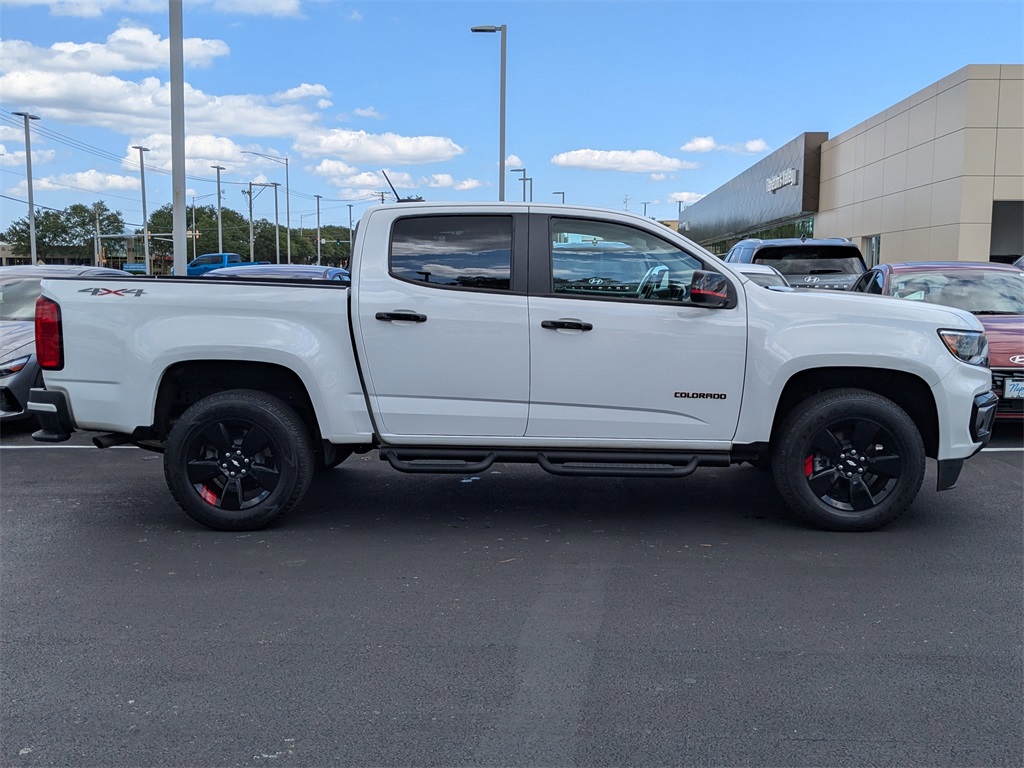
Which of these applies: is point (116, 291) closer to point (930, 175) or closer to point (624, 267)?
point (624, 267)

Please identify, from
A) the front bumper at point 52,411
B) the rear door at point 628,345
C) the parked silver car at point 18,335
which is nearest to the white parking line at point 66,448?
the parked silver car at point 18,335

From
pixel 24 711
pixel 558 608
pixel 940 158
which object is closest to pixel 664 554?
pixel 558 608

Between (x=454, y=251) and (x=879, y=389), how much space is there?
283 cm

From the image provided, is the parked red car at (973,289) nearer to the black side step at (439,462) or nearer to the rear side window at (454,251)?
the rear side window at (454,251)

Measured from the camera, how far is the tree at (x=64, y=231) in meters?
92.4

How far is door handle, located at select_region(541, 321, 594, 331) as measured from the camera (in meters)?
5.58

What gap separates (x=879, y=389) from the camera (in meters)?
5.98

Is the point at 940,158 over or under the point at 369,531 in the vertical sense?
over

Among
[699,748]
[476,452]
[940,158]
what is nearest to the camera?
[699,748]

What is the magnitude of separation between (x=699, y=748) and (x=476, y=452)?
2.85 metres

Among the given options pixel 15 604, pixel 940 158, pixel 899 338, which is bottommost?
pixel 15 604

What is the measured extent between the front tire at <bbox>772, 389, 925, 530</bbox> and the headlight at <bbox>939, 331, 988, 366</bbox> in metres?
0.49

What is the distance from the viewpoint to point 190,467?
18.9 feet

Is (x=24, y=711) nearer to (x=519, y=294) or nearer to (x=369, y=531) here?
(x=369, y=531)
